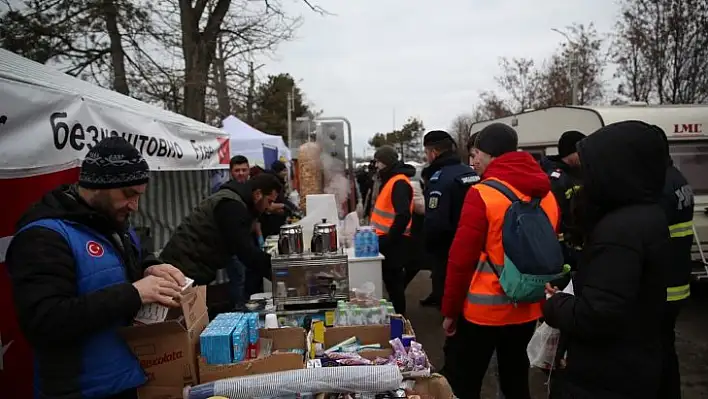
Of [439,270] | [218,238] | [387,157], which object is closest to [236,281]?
[218,238]

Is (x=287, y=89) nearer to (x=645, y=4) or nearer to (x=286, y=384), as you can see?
(x=645, y=4)

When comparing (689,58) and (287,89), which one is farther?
(287,89)

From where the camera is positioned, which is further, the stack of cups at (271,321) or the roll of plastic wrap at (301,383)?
the stack of cups at (271,321)

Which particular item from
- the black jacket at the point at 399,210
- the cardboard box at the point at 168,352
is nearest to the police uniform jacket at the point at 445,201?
the black jacket at the point at 399,210

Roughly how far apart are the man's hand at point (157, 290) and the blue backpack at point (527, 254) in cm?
164

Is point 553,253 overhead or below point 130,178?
below

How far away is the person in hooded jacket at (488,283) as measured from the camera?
2.60 metres

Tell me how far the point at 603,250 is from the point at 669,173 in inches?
78.3

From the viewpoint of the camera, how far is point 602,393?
6.09ft

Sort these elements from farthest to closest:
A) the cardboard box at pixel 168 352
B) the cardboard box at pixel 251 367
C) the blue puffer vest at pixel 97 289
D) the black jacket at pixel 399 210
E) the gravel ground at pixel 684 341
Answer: the black jacket at pixel 399 210, the gravel ground at pixel 684 341, the cardboard box at pixel 251 367, the cardboard box at pixel 168 352, the blue puffer vest at pixel 97 289

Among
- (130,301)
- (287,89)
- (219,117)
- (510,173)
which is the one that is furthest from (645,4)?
(287,89)

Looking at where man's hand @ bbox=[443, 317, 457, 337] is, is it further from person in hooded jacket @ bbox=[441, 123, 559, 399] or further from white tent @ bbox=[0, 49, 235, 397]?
white tent @ bbox=[0, 49, 235, 397]

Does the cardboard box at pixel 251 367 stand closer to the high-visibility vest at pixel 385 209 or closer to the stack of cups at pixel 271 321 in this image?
the stack of cups at pixel 271 321

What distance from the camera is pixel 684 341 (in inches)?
200
